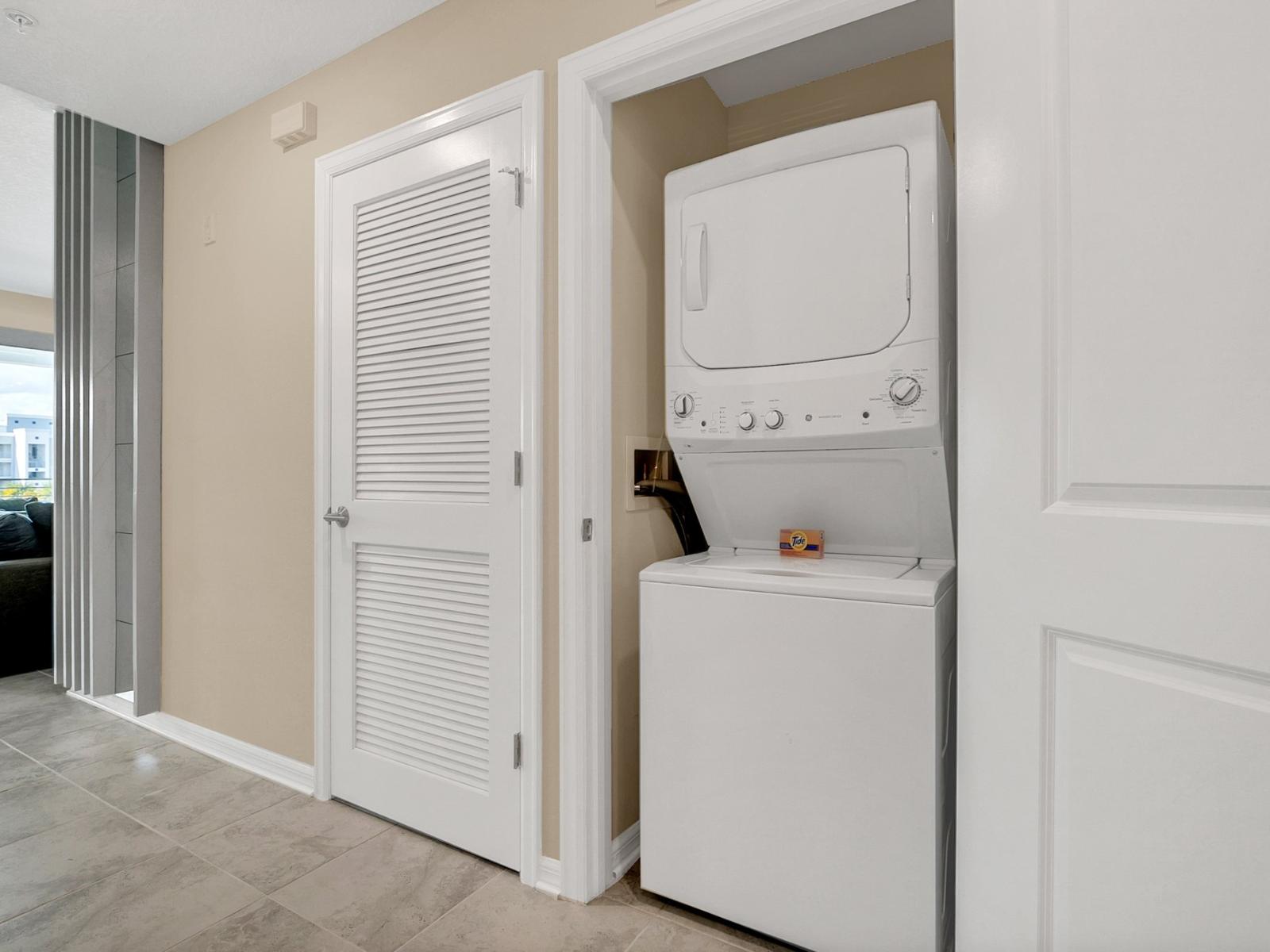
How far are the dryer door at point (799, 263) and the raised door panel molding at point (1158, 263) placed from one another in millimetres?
695

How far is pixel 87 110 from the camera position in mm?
2600

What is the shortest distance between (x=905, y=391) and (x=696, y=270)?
61cm

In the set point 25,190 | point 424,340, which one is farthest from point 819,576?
point 25,190

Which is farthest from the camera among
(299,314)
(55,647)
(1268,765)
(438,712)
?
(55,647)

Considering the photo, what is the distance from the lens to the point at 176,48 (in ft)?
7.22

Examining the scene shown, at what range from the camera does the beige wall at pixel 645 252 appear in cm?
186

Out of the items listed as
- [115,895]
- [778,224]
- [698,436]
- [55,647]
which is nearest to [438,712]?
[115,895]

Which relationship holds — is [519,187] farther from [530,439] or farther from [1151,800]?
[1151,800]

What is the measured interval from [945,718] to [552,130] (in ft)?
5.42

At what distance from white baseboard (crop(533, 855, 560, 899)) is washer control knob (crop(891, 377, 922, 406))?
1.40 metres

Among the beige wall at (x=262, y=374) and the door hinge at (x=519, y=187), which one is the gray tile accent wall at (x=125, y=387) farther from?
the door hinge at (x=519, y=187)

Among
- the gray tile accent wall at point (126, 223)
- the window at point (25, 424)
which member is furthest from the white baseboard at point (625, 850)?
the window at point (25, 424)

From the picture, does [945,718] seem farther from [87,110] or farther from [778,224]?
[87,110]

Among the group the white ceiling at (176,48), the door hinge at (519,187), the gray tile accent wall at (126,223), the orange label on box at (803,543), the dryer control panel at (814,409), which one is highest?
the white ceiling at (176,48)
